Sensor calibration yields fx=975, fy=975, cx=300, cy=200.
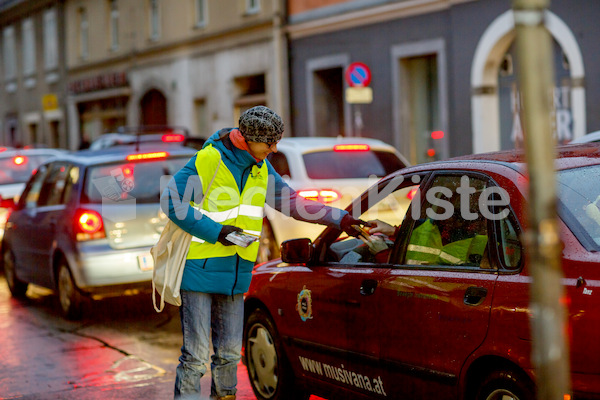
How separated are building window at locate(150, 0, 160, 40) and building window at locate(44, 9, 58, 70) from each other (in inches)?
344

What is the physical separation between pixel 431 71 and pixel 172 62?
11.3 meters

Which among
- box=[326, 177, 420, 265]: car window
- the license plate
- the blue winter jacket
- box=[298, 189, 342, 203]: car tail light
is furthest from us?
box=[298, 189, 342, 203]: car tail light

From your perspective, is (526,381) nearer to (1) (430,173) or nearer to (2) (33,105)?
(1) (430,173)

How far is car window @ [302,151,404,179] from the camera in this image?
1060 centimetres

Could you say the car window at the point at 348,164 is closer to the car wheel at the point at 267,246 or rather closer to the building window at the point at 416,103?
the car wheel at the point at 267,246

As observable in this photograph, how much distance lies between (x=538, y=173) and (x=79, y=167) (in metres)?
7.70

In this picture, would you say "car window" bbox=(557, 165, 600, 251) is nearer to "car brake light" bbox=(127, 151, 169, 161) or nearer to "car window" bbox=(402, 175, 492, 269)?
"car window" bbox=(402, 175, 492, 269)

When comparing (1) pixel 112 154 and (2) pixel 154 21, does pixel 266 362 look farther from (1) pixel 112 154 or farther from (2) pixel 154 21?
(2) pixel 154 21

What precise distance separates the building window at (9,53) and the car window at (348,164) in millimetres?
34584

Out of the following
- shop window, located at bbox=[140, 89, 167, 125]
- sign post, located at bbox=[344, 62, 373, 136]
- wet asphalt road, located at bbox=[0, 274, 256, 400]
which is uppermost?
shop window, located at bbox=[140, 89, 167, 125]

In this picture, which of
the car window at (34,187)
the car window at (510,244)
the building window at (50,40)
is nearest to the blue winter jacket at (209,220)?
the car window at (510,244)

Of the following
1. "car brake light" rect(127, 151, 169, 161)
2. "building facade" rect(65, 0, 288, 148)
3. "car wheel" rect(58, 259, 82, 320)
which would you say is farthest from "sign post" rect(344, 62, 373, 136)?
"car wheel" rect(58, 259, 82, 320)

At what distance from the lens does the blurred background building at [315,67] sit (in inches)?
673

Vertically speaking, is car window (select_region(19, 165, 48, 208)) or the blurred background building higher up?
the blurred background building
